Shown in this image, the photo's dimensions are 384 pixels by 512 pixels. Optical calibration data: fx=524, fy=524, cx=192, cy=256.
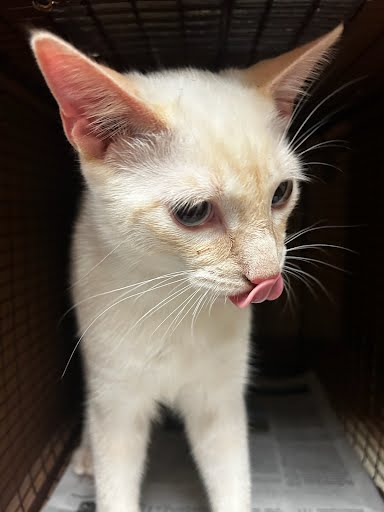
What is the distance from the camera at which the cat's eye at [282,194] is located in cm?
78

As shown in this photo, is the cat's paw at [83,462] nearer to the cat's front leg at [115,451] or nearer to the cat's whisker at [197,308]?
the cat's front leg at [115,451]

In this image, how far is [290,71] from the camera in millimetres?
777

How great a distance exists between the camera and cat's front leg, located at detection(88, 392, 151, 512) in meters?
0.93

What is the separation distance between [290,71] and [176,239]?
31 centimetres

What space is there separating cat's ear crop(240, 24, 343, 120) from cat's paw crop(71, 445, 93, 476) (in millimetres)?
849

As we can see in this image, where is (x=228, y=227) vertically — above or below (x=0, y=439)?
above

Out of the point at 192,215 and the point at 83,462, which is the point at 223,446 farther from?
the point at 192,215

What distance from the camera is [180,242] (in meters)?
0.71

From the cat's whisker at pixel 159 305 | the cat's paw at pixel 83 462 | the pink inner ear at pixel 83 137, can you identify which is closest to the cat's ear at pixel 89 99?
the pink inner ear at pixel 83 137

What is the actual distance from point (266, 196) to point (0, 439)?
725 mm

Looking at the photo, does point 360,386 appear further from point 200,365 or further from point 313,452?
point 200,365

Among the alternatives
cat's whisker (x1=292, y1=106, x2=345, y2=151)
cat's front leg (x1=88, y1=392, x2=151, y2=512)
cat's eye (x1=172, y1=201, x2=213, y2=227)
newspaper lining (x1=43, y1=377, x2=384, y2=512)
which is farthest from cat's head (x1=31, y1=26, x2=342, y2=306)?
newspaper lining (x1=43, y1=377, x2=384, y2=512)

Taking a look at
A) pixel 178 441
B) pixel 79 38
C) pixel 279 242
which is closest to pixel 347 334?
→ pixel 178 441

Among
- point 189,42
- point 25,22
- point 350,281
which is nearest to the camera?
point 25,22
